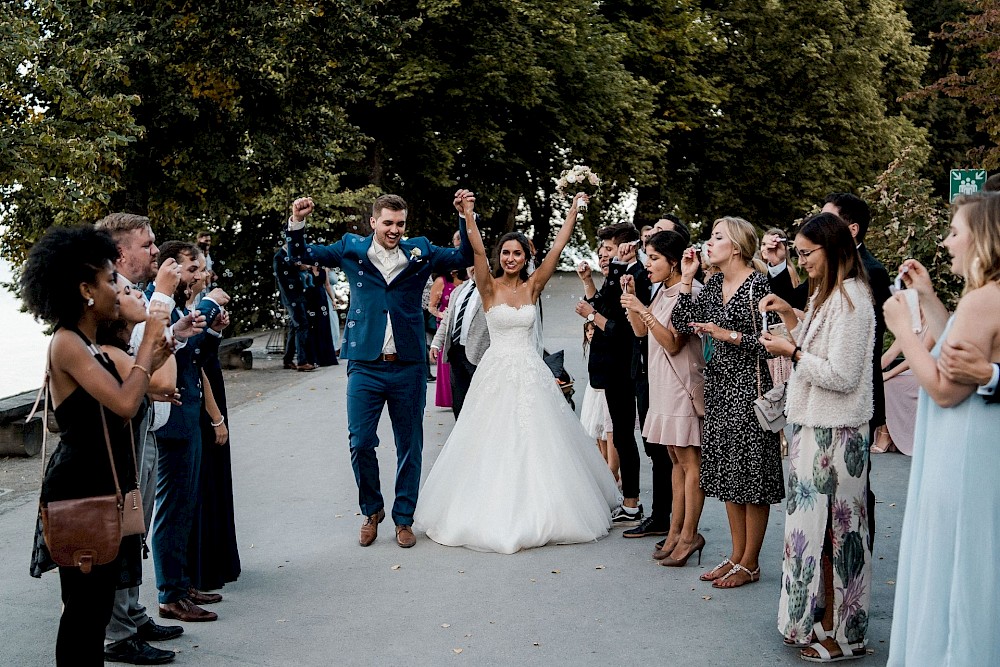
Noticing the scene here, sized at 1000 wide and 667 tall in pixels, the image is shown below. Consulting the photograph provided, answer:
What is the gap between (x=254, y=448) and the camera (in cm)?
1152

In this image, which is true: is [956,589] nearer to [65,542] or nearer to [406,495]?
[65,542]

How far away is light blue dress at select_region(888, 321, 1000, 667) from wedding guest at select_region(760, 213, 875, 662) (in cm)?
90

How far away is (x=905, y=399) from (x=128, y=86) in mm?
13388

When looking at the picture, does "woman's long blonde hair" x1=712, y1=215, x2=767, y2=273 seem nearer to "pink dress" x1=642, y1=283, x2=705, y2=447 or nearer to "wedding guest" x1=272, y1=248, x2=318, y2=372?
"pink dress" x1=642, y1=283, x2=705, y2=447

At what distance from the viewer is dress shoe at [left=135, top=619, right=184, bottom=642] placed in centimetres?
552

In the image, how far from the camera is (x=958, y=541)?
4.08 m

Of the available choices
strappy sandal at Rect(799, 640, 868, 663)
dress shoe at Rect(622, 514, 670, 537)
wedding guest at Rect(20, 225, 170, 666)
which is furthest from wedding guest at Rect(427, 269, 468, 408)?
wedding guest at Rect(20, 225, 170, 666)

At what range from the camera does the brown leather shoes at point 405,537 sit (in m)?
7.52

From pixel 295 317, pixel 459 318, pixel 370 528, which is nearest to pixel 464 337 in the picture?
pixel 459 318

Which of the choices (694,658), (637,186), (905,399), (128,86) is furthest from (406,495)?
(637,186)

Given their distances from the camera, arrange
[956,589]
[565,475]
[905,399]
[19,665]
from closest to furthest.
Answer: [956,589]
[19,665]
[565,475]
[905,399]

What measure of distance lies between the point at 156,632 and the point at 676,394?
3.46m

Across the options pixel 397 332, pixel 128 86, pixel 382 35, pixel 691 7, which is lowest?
pixel 397 332

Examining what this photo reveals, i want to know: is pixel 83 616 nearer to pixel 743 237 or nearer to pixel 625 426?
pixel 743 237
